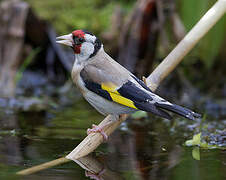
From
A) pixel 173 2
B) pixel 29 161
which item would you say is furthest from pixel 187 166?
pixel 173 2

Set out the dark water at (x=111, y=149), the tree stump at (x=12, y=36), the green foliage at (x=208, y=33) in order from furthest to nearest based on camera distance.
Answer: the tree stump at (x=12, y=36)
the green foliage at (x=208, y=33)
the dark water at (x=111, y=149)

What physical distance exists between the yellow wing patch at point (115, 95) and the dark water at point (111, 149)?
0.42 meters

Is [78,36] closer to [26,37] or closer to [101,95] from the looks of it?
[101,95]

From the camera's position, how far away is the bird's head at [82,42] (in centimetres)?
378

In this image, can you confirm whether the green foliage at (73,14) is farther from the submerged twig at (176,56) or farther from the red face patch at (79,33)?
the submerged twig at (176,56)

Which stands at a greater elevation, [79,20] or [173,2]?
[173,2]

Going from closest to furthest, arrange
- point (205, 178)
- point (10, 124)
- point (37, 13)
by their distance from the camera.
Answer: point (205, 178)
point (10, 124)
point (37, 13)

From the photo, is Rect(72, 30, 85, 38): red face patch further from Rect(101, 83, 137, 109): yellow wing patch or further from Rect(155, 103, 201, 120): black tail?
Rect(155, 103, 201, 120): black tail

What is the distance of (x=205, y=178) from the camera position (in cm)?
308

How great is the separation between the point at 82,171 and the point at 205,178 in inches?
31.6

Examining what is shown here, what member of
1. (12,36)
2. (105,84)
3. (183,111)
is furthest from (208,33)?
(183,111)

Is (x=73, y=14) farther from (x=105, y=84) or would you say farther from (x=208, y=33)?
(x=105, y=84)

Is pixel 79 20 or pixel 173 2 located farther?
pixel 79 20

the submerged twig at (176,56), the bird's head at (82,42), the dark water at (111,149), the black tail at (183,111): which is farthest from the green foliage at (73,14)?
the black tail at (183,111)
